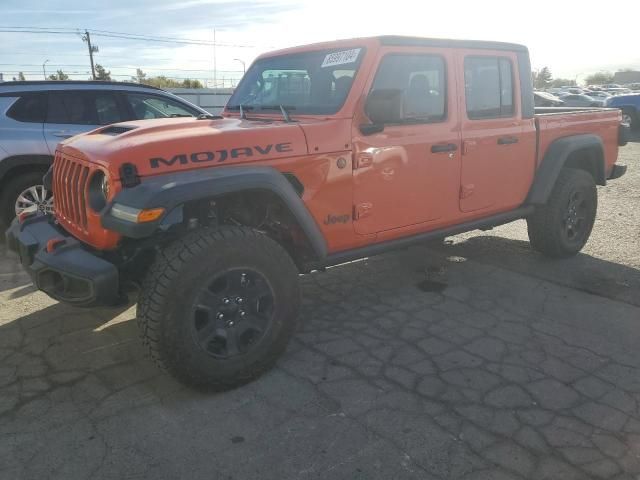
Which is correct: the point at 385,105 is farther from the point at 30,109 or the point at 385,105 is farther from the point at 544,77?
the point at 544,77

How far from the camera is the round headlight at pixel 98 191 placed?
287cm

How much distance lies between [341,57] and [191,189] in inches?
60.2

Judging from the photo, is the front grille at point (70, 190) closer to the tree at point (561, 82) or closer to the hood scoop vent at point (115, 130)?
the hood scoop vent at point (115, 130)

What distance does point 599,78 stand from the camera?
10206 cm

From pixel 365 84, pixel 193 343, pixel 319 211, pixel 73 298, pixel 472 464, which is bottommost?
pixel 472 464

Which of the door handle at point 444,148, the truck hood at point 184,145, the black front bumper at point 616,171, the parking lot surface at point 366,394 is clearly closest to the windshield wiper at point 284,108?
the truck hood at point 184,145

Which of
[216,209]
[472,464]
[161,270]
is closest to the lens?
[472,464]

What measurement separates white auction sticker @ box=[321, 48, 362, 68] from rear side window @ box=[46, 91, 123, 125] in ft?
11.2

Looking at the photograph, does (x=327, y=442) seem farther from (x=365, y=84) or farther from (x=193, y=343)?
(x=365, y=84)

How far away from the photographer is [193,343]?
275cm

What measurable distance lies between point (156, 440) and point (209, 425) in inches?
10.1

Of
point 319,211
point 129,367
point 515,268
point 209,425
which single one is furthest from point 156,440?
point 515,268

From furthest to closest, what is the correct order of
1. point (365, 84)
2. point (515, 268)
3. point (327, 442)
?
point (515, 268)
point (365, 84)
point (327, 442)

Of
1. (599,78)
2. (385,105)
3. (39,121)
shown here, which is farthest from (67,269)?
(599,78)
